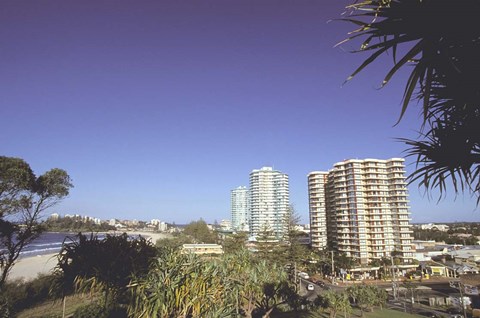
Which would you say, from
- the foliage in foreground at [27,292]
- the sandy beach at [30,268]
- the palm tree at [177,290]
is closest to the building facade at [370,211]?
the sandy beach at [30,268]

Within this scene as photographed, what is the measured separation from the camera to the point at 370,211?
217 ft

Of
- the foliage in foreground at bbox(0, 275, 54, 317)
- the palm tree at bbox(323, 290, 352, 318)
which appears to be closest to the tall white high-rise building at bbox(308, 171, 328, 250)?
the palm tree at bbox(323, 290, 352, 318)

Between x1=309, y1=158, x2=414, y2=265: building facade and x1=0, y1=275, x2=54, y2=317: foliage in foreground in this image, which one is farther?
x1=309, y1=158, x2=414, y2=265: building facade

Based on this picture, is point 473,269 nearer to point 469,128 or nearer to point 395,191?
point 395,191

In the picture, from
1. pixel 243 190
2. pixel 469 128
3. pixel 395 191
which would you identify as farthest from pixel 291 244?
pixel 243 190

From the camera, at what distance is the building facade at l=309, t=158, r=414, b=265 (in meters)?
62.9

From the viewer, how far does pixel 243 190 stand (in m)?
173

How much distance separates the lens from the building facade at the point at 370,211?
206 ft

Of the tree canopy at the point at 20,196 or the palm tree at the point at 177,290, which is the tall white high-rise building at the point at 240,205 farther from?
the palm tree at the point at 177,290

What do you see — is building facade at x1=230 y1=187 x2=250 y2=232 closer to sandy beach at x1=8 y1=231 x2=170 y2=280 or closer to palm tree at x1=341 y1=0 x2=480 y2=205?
sandy beach at x1=8 y1=231 x2=170 y2=280

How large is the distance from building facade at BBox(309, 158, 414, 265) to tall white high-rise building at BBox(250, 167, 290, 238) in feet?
167

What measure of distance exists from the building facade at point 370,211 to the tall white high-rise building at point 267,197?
51.0m

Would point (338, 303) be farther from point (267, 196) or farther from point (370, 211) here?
point (267, 196)

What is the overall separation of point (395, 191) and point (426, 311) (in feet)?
127
